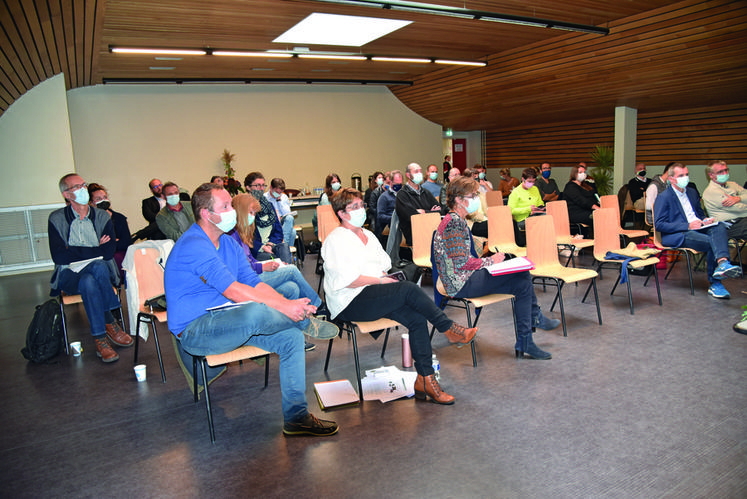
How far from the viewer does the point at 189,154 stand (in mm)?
12914

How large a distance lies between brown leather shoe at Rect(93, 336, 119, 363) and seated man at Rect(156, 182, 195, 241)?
5.41 ft

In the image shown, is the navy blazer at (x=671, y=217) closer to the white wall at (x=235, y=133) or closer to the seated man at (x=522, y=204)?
the seated man at (x=522, y=204)

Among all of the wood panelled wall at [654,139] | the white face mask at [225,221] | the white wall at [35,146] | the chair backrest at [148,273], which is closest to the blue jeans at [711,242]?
the white face mask at [225,221]

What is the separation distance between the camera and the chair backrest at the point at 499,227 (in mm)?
5922

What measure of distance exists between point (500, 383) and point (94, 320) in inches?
137

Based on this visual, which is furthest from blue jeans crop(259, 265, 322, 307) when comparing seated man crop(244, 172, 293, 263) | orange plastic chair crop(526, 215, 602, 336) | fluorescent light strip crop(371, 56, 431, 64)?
fluorescent light strip crop(371, 56, 431, 64)

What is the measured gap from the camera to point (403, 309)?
339 cm

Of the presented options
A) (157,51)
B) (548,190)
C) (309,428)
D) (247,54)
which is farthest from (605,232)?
(157,51)

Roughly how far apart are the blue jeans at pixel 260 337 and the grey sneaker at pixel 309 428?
3cm

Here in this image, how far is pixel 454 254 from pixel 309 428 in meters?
1.69

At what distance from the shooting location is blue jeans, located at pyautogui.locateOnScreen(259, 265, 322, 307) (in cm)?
355

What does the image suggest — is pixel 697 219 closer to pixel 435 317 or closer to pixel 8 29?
pixel 435 317

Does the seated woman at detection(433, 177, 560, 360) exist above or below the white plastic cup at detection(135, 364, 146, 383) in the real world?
above

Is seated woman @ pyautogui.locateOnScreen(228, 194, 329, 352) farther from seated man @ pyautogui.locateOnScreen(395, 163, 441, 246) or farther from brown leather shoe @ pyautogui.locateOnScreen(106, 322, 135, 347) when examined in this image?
seated man @ pyautogui.locateOnScreen(395, 163, 441, 246)
